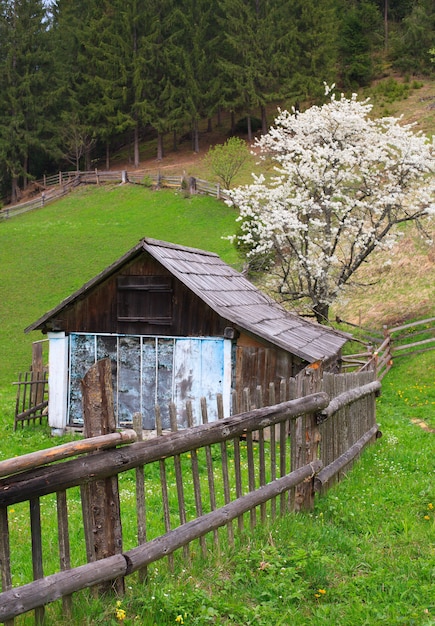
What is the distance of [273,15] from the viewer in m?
57.4

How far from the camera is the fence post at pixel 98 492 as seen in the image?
3934 mm

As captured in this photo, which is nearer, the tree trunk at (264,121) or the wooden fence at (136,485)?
the wooden fence at (136,485)

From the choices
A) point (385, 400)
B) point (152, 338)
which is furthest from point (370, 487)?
point (385, 400)

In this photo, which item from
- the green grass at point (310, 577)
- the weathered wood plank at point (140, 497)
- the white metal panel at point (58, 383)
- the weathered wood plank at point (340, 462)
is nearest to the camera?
the green grass at point (310, 577)

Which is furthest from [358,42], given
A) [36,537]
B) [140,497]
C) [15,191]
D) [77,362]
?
[36,537]

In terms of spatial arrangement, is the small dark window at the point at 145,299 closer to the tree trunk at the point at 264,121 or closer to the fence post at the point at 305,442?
the fence post at the point at 305,442

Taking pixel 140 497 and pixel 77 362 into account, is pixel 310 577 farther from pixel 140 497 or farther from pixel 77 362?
pixel 77 362

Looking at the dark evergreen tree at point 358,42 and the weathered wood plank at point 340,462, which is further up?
the dark evergreen tree at point 358,42

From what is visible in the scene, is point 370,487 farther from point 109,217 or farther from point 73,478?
point 109,217

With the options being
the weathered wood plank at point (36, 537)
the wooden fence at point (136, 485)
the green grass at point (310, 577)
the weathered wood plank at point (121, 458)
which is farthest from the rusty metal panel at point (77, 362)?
the weathered wood plank at point (36, 537)

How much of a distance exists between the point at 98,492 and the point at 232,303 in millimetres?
10757

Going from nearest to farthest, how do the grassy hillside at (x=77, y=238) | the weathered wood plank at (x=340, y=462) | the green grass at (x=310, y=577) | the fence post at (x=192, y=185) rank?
1. the green grass at (x=310, y=577)
2. the weathered wood plank at (x=340, y=462)
3. the grassy hillside at (x=77, y=238)
4. the fence post at (x=192, y=185)

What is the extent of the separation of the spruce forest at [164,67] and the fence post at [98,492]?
175ft

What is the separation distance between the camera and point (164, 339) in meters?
14.5
